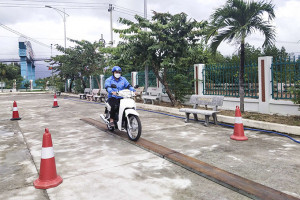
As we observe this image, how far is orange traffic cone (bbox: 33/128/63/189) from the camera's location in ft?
10.7

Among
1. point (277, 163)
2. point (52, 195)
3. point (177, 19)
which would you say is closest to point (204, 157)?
point (277, 163)

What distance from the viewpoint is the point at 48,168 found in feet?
11.0

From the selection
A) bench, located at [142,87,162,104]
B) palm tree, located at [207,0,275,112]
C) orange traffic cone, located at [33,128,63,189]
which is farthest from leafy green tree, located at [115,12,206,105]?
orange traffic cone, located at [33,128,63,189]

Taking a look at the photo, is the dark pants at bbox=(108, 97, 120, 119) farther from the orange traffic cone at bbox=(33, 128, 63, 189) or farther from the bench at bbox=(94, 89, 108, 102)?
the bench at bbox=(94, 89, 108, 102)

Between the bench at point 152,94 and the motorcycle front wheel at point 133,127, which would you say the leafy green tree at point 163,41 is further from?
the motorcycle front wheel at point 133,127

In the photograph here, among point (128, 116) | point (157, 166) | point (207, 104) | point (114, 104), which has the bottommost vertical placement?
point (157, 166)

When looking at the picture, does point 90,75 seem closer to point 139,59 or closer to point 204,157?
point 139,59

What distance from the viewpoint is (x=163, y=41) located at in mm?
11305

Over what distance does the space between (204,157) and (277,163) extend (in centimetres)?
120

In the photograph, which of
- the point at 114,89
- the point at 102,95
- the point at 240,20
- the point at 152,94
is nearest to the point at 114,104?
the point at 114,89

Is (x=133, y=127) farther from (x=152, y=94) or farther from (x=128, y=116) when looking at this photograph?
(x=152, y=94)

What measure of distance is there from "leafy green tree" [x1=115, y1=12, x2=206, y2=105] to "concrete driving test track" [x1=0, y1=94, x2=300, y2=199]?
579 cm

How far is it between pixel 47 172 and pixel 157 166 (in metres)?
1.68

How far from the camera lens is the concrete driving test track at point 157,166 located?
3.05 metres
